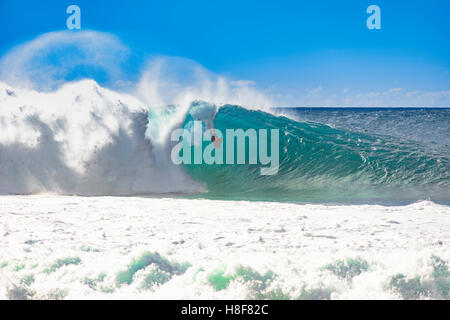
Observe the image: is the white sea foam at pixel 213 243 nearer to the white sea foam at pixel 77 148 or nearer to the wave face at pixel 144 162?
the wave face at pixel 144 162

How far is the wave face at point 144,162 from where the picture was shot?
856cm

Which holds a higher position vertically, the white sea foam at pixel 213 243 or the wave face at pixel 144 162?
the wave face at pixel 144 162

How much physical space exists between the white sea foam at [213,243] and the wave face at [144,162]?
5.86ft

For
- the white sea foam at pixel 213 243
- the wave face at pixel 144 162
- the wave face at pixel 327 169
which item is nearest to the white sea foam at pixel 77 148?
the wave face at pixel 144 162

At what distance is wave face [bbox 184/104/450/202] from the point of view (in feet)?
28.1

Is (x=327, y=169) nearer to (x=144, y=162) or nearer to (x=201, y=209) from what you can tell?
(x=144, y=162)

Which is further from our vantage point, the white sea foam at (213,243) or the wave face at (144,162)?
the wave face at (144,162)

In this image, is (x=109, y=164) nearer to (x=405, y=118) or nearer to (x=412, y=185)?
(x=412, y=185)

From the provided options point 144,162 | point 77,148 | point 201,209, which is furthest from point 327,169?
point 77,148

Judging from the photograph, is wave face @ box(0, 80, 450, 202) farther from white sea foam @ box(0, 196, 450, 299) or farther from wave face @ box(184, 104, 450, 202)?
white sea foam @ box(0, 196, 450, 299)

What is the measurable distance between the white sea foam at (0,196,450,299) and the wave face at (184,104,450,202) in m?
1.75

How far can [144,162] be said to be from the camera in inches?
375

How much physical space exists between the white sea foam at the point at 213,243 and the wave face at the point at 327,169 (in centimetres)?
175

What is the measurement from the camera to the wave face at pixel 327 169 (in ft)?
28.1
